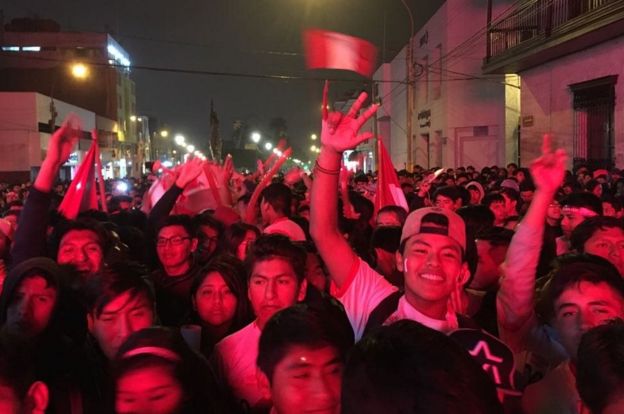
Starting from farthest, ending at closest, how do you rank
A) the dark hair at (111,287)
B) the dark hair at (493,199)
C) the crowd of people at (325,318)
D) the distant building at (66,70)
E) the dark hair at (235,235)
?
1. the distant building at (66,70)
2. the dark hair at (493,199)
3. the dark hair at (235,235)
4. the dark hair at (111,287)
5. the crowd of people at (325,318)

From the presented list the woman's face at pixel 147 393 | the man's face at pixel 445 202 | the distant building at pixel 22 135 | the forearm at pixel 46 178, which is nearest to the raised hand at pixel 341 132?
the woman's face at pixel 147 393

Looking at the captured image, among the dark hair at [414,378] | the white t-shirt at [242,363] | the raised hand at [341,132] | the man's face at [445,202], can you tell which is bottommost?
the white t-shirt at [242,363]

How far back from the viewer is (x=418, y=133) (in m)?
43.4

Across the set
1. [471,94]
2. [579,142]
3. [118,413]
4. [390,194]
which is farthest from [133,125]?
[118,413]

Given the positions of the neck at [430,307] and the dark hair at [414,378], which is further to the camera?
the neck at [430,307]

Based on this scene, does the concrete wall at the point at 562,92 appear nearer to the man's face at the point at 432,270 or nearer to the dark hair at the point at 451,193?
the dark hair at the point at 451,193

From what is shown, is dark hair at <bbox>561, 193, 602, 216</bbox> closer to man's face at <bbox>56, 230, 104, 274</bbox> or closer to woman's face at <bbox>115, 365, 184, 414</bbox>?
man's face at <bbox>56, 230, 104, 274</bbox>

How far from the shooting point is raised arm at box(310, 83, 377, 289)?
11.7 feet

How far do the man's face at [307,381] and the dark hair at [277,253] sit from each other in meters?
1.24

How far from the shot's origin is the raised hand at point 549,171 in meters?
3.54

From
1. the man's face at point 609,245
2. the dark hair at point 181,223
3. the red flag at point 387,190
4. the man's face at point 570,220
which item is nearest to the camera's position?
the man's face at point 609,245

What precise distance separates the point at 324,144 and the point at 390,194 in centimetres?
495

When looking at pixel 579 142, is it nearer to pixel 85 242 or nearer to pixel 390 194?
pixel 390 194

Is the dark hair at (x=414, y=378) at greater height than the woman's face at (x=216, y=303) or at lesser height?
greater
